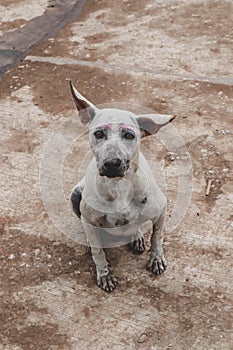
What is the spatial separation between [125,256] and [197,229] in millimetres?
664

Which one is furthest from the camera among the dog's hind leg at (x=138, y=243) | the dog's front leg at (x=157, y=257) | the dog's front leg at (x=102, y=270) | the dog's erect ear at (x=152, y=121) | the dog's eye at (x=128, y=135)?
the dog's hind leg at (x=138, y=243)

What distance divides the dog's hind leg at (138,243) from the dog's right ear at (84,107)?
3.58 ft

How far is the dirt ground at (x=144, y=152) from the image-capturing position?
364 centimetres

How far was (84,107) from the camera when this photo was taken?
11.1 ft

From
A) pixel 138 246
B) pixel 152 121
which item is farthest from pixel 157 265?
pixel 152 121

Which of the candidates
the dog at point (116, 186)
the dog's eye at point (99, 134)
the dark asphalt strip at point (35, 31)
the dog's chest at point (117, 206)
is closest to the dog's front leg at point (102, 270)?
the dog at point (116, 186)

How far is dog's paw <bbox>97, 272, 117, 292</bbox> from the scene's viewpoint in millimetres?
3822

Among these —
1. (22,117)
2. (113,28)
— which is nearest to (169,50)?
(113,28)

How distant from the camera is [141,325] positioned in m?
3.60

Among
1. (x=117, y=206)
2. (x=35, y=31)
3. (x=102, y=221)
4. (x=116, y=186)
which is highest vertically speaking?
(x=116, y=186)

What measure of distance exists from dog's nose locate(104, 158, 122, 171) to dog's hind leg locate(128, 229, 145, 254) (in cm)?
119

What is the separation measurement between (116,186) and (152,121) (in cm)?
49

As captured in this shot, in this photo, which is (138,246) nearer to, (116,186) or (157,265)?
(157,265)

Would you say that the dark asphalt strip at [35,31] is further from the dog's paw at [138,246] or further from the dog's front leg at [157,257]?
the dog's front leg at [157,257]
